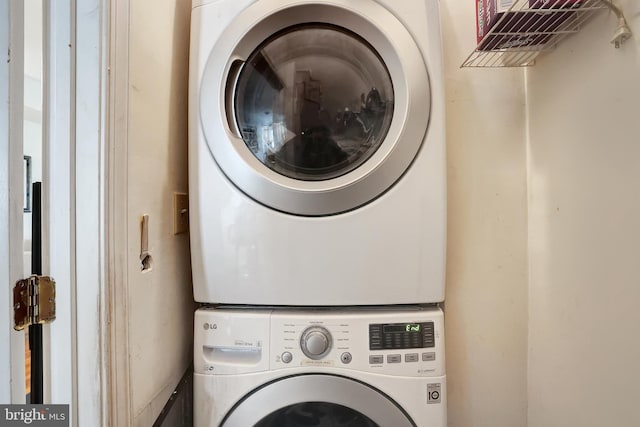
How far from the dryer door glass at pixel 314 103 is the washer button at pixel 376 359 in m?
0.44

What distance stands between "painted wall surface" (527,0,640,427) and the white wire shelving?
0.03 m

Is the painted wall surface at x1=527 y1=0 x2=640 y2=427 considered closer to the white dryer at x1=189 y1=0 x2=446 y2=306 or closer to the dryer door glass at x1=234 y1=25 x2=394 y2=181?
the white dryer at x1=189 y1=0 x2=446 y2=306

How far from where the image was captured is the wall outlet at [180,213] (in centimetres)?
86

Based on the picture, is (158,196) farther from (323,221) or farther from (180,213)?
(323,221)

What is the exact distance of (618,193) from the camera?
25.0 inches

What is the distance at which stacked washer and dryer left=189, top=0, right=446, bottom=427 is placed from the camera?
30.5 inches

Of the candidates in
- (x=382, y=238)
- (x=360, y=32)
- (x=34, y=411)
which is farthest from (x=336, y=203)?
(x=34, y=411)

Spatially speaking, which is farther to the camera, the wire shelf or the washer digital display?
the washer digital display

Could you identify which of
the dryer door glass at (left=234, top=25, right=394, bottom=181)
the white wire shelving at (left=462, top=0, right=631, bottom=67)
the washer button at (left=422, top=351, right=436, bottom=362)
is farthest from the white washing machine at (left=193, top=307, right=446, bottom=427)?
the white wire shelving at (left=462, top=0, right=631, bottom=67)

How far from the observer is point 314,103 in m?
0.83

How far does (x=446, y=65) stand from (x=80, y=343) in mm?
1162

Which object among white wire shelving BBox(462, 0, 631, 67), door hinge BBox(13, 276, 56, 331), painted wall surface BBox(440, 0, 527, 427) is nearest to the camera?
door hinge BBox(13, 276, 56, 331)

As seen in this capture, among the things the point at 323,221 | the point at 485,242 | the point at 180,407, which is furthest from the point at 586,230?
the point at 180,407
